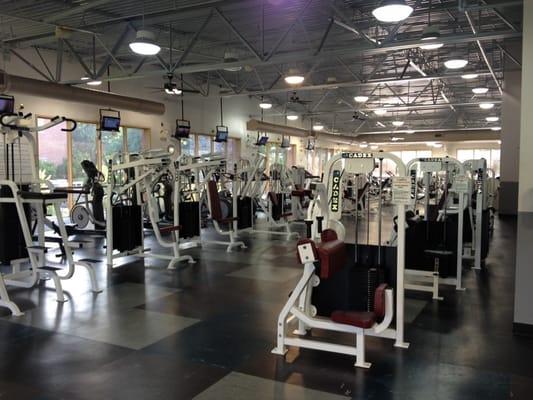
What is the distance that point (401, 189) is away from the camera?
143 inches

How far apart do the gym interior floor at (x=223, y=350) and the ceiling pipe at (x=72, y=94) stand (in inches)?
173

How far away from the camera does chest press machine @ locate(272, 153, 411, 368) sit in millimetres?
3395

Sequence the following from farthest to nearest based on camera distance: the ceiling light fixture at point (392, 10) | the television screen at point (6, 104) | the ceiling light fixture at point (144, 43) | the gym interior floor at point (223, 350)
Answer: the television screen at point (6, 104), the ceiling light fixture at point (144, 43), the ceiling light fixture at point (392, 10), the gym interior floor at point (223, 350)

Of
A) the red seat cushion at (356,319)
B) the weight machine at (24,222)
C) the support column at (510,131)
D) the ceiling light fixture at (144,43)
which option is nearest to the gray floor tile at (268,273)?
the weight machine at (24,222)

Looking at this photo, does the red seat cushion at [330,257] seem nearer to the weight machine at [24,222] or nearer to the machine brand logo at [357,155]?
the machine brand logo at [357,155]

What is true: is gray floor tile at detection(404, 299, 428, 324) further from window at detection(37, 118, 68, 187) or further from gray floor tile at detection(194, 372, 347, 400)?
window at detection(37, 118, 68, 187)

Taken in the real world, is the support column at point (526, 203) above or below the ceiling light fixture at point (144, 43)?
below

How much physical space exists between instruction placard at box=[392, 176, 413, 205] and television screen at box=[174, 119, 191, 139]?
9386mm

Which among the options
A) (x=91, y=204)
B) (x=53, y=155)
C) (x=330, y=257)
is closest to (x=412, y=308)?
(x=330, y=257)

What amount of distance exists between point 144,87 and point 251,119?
197 inches

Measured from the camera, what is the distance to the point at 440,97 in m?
16.5

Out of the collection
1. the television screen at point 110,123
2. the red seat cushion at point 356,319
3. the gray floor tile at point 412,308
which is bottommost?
the gray floor tile at point 412,308

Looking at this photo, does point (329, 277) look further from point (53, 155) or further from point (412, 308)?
point (53, 155)

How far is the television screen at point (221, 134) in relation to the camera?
1394 centimetres
